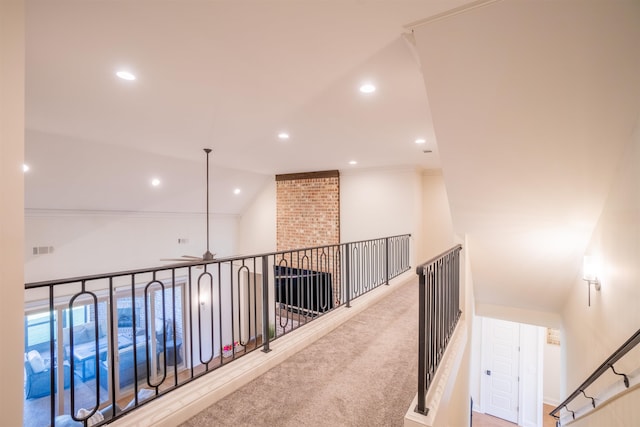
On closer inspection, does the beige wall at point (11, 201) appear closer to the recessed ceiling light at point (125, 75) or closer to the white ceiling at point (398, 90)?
the white ceiling at point (398, 90)

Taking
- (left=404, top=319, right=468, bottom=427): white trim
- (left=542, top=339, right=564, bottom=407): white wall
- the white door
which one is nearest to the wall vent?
(left=404, top=319, right=468, bottom=427): white trim

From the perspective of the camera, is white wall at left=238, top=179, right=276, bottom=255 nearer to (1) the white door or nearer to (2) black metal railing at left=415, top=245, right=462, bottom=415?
(2) black metal railing at left=415, top=245, right=462, bottom=415

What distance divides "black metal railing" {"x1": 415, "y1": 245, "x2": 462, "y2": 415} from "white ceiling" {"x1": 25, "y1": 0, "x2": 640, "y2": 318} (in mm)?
973

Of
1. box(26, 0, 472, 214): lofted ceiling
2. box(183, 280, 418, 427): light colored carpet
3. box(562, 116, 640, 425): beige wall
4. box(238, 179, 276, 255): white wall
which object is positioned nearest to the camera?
box(26, 0, 472, 214): lofted ceiling

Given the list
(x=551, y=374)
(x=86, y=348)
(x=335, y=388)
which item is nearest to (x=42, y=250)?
(x=86, y=348)

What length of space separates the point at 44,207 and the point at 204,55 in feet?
16.7

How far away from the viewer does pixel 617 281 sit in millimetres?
2410

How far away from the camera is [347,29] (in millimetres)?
1725

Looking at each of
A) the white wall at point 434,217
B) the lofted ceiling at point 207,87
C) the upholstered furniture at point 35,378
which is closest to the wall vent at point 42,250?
the lofted ceiling at point 207,87

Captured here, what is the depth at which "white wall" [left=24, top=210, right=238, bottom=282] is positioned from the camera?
509 cm

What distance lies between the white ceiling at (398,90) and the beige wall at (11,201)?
72 cm

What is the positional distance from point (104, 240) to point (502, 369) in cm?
920

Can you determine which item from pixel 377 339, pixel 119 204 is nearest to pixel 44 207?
pixel 119 204

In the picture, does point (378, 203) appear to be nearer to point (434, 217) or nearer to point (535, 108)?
point (434, 217)
